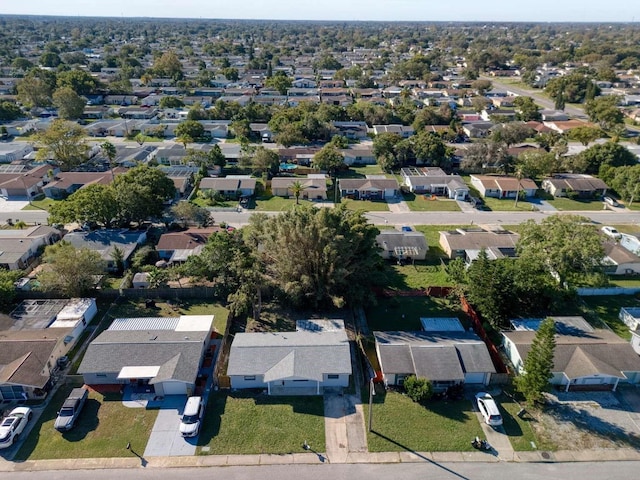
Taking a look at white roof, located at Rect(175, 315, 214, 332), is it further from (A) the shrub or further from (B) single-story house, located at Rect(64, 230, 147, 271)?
(A) the shrub

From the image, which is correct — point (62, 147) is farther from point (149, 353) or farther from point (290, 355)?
point (290, 355)

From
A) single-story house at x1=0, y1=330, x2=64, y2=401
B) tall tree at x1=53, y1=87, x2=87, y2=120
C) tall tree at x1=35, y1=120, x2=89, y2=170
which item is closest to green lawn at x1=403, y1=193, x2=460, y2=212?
single-story house at x1=0, y1=330, x2=64, y2=401

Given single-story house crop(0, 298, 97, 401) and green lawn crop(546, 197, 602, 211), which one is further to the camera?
green lawn crop(546, 197, 602, 211)

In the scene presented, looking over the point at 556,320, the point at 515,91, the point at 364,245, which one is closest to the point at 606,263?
the point at 556,320

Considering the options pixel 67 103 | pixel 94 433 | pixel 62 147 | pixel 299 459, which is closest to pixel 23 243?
pixel 94 433

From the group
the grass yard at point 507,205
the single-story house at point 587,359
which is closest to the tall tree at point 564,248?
the single-story house at point 587,359
